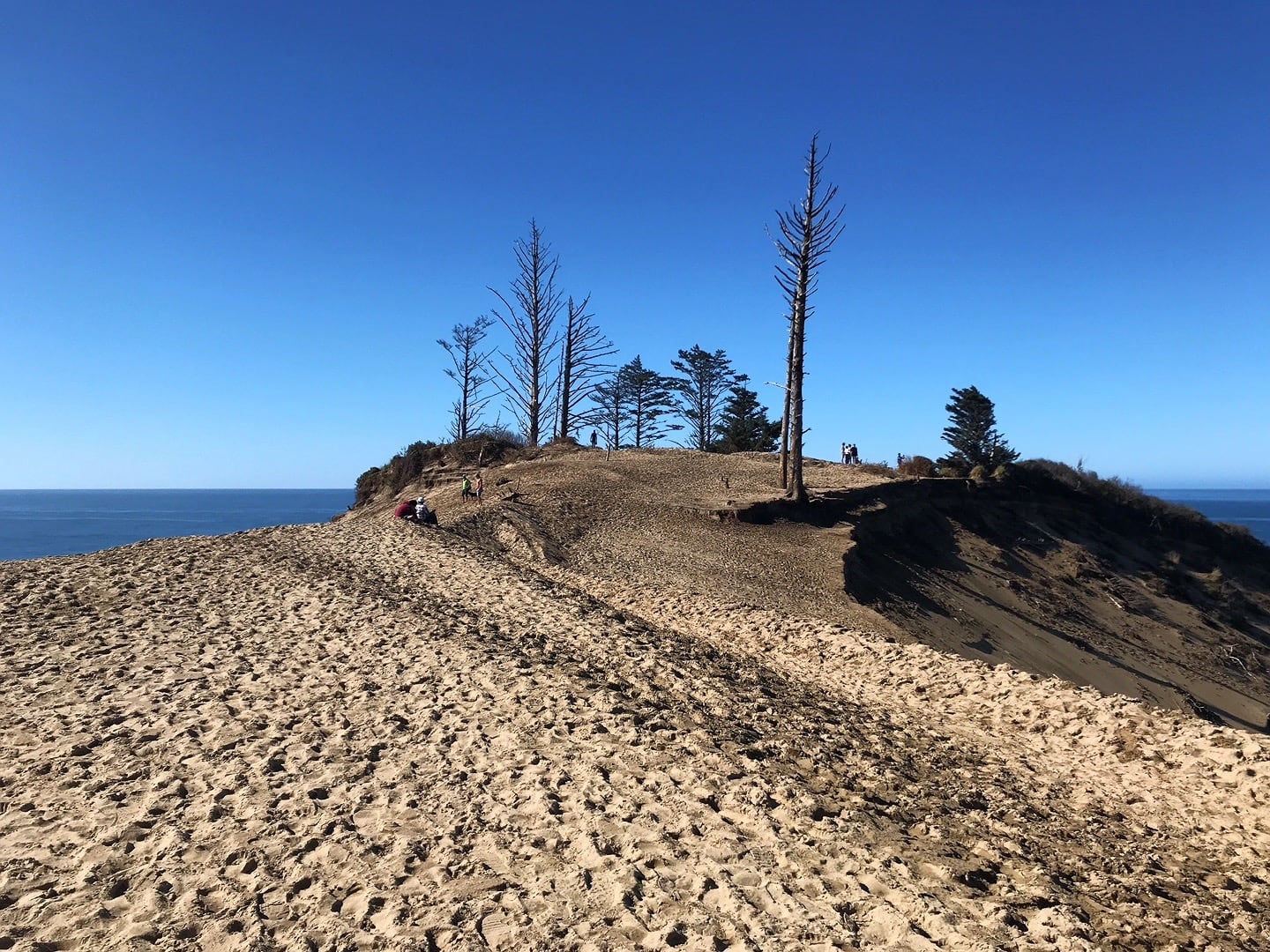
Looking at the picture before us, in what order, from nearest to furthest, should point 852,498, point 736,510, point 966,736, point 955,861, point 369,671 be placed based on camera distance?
1. point 955,861
2. point 966,736
3. point 369,671
4. point 736,510
5. point 852,498

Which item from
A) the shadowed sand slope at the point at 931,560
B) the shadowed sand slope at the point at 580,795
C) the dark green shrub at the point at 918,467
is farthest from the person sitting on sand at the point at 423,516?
the dark green shrub at the point at 918,467

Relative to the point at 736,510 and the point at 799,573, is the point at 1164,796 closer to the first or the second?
the point at 799,573

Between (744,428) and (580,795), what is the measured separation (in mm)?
46904

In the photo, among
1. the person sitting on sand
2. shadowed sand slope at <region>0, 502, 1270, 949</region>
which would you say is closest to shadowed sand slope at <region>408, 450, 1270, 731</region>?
the person sitting on sand

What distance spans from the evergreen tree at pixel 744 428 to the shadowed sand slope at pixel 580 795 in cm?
3968

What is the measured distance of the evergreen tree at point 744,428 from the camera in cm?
4994

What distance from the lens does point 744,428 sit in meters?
51.3

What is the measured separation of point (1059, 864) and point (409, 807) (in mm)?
4467

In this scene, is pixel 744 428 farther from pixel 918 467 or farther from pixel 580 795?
pixel 580 795

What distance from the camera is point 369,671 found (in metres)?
8.47

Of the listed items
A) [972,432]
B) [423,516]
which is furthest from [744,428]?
[423,516]

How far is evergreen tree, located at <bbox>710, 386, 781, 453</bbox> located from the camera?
164ft

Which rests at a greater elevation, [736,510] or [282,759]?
[736,510]

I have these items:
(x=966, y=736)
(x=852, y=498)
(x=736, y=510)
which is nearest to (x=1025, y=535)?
(x=852, y=498)
